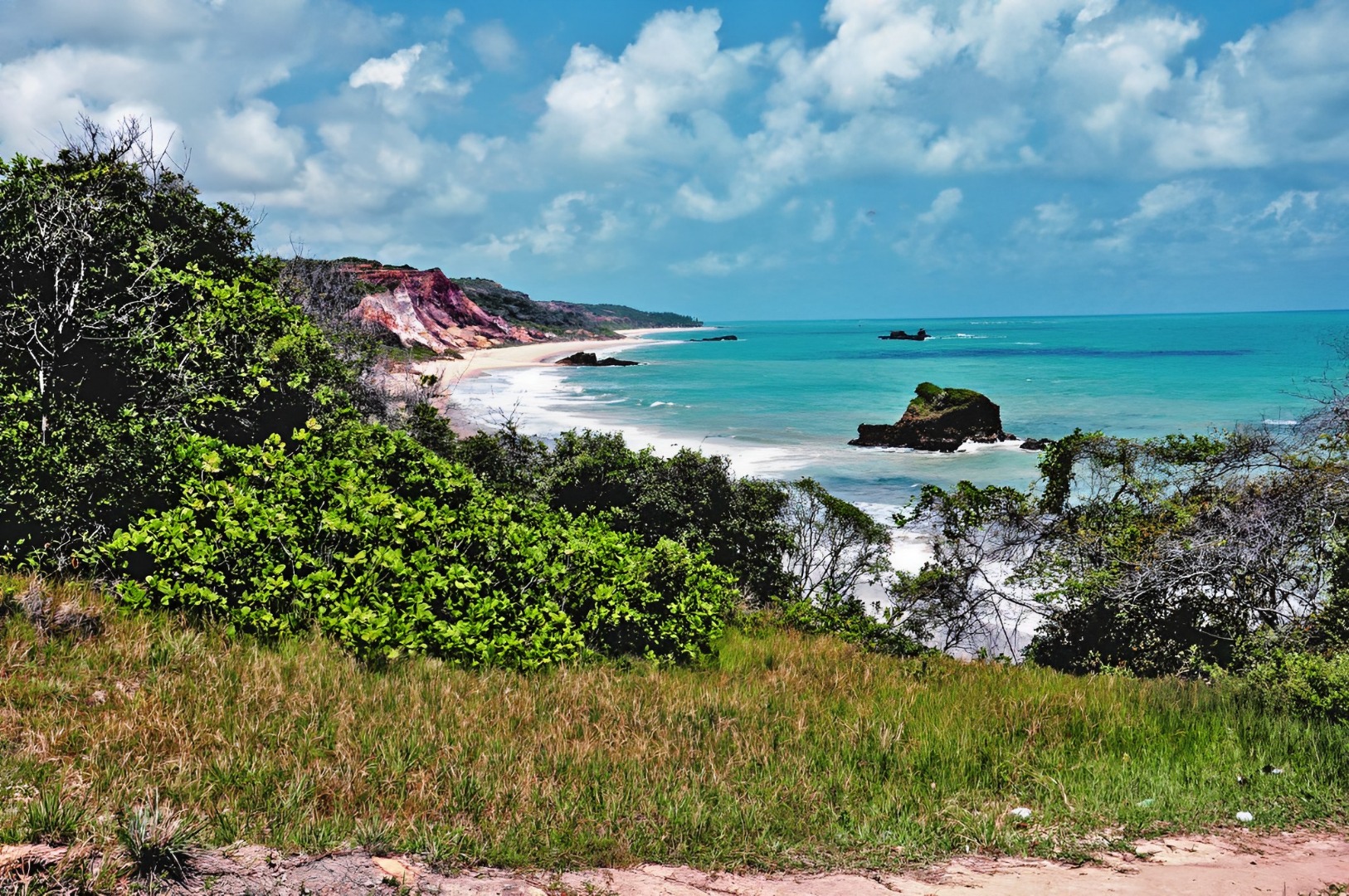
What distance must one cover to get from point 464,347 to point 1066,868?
101 meters

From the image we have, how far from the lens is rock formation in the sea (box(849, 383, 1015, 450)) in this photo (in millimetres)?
38125

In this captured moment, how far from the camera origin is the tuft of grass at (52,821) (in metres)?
3.51

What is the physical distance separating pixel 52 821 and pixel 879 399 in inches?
2323

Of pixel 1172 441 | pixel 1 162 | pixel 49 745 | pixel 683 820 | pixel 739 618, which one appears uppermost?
pixel 1 162

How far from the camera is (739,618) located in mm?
12352

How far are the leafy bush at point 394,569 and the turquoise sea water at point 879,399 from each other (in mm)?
11396

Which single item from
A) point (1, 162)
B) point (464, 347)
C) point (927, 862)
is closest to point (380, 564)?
point (927, 862)

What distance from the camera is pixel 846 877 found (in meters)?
4.21

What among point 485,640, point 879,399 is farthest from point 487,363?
point 485,640

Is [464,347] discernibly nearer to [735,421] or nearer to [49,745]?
[735,421]

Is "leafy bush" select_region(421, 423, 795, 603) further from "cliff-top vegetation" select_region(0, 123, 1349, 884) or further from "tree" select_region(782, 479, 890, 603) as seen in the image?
"cliff-top vegetation" select_region(0, 123, 1349, 884)

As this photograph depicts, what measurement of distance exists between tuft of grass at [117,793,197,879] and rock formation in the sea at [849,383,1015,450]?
1448 inches

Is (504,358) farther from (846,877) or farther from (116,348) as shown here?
(846,877)

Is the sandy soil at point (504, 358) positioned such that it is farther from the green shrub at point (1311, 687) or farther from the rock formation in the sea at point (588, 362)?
the green shrub at point (1311, 687)
